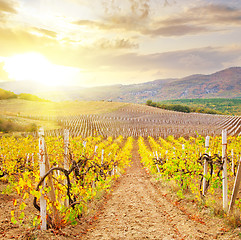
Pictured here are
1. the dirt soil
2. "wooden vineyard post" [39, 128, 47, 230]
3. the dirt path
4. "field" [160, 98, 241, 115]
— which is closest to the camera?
"wooden vineyard post" [39, 128, 47, 230]

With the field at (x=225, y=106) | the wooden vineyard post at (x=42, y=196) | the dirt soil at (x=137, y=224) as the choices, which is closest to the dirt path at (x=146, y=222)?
the dirt soil at (x=137, y=224)

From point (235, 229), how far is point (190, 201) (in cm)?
257

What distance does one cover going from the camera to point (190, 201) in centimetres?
750

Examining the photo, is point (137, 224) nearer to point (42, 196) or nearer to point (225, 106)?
point (42, 196)

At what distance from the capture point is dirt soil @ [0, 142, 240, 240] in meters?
4.84

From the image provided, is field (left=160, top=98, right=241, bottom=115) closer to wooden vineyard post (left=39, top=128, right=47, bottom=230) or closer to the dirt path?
the dirt path

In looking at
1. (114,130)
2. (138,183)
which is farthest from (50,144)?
(114,130)

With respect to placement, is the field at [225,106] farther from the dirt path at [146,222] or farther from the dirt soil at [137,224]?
the dirt soil at [137,224]

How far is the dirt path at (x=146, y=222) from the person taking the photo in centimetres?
502

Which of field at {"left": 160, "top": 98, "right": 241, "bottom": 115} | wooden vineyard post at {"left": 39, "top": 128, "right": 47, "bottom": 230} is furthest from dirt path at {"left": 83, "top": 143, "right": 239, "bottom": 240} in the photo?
field at {"left": 160, "top": 98, "right": 241, "bottom": 115}

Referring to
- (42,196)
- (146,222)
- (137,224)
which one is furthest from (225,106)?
(42,196)

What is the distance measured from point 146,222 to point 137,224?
28 cm

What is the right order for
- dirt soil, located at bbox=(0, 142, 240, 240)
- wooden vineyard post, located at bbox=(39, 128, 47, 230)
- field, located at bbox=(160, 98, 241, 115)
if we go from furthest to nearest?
field, located at bbox=(160, 98, 241, 115), dirt soil, located at bbox=(0, 142, 240, 240), wooden vineyard post, located at bbox=(39, 128, 47, 230)

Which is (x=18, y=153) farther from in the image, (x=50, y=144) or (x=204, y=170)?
(x=204, y=170)
